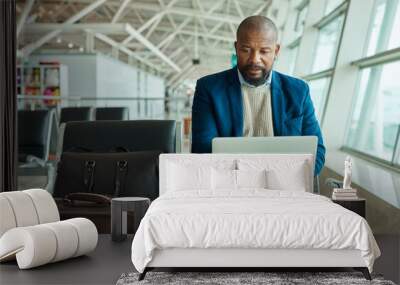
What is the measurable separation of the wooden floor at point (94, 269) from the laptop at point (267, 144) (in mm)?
769

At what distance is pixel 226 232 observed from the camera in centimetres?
315

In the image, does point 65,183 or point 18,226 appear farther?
point 65,183

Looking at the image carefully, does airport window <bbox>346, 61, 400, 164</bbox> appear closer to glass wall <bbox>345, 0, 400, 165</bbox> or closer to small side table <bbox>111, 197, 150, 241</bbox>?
glass wall <bbox>345, 0, 400, 165</bbox>

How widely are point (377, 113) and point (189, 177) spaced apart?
327cm

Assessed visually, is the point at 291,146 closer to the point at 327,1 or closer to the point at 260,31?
the point at 260,31

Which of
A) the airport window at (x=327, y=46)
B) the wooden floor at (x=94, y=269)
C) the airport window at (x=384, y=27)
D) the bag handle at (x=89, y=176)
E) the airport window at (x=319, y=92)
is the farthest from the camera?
the airport window at (x=319, y=92)

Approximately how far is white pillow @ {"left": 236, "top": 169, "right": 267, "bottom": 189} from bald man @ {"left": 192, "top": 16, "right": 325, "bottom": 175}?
0.39m

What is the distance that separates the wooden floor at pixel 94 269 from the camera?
10.7 ft

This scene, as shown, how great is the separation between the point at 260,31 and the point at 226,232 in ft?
5.98

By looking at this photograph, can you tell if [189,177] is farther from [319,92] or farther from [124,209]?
[319,92]

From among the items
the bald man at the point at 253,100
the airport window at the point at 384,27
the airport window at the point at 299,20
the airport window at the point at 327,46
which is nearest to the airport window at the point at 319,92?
the airport window at the point at 327,46

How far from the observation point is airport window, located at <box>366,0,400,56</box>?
6.25 metres

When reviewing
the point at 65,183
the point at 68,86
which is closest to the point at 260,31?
the point at 65,183

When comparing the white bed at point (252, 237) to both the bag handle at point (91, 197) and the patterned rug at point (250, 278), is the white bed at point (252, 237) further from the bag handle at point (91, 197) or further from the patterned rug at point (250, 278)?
the bag handle at point (91, 197)
